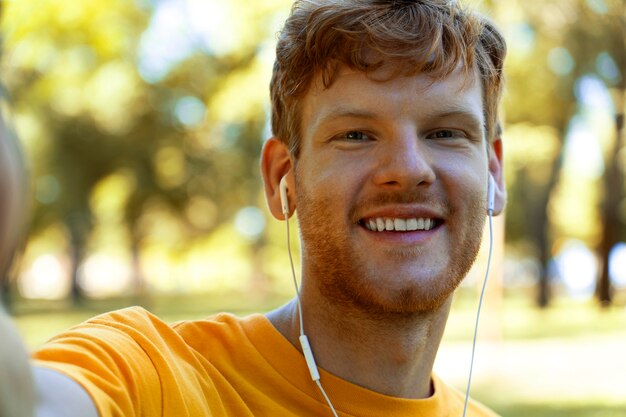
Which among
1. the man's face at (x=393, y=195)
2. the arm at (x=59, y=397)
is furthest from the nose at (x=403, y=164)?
the arm at (x=59, y=397)

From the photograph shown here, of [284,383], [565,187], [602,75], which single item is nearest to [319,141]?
[284,383]

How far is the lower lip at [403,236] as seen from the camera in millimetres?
2375

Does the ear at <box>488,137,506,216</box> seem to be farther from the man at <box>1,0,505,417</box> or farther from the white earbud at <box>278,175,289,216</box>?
the white earbud at <box>278,175,289,216</box>

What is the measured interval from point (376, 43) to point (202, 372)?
3.32 ft

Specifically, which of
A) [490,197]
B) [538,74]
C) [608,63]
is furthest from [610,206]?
[490,197]

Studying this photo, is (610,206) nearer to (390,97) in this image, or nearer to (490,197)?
(490,197)

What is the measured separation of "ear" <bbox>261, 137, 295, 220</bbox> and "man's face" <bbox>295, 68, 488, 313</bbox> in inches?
8.0

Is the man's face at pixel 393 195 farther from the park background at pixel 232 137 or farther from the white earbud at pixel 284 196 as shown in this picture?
the park background at pixel 232 137

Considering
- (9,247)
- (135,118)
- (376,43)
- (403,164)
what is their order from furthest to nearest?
(135,118)
(376,43)
(403,164)
(9,247)

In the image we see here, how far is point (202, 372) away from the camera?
212cm

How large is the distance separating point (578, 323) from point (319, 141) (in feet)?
68.6

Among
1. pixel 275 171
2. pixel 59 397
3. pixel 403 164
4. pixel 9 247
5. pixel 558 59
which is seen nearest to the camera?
pixel 9 247

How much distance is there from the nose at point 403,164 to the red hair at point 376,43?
0.21m

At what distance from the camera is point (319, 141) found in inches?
98.9
